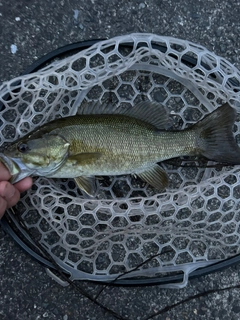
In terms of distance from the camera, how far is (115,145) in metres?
2.48

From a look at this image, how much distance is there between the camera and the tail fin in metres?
2.48

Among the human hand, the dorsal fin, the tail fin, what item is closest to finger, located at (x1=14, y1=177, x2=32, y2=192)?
the human hand

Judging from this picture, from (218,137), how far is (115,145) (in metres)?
0.56

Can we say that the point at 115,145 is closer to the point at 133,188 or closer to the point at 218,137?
the point at 133,188

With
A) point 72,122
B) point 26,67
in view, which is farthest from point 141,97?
point 26,67

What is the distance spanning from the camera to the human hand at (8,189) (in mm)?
2322

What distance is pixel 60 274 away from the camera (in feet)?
8.56

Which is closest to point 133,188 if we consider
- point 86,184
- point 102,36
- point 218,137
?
Result: point 86,184

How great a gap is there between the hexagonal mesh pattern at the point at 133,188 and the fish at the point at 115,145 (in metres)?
0.14

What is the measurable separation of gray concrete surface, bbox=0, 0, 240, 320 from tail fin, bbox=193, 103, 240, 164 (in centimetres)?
63

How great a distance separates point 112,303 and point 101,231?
436 millimetres

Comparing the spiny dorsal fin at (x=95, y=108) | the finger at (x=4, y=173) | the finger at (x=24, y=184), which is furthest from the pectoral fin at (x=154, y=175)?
the finger at (x=4, y=173)

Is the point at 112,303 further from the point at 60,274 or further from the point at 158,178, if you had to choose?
the point at 158,178

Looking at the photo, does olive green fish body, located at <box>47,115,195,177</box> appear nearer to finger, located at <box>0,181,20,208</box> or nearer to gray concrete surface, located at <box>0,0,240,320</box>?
finger, located at <box>0,181,20,208</box>
